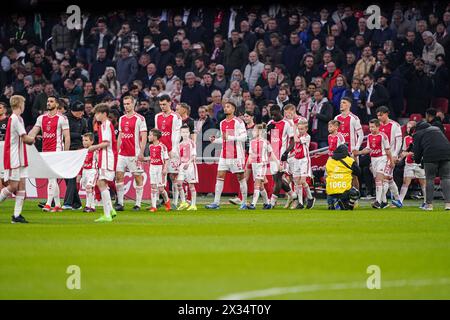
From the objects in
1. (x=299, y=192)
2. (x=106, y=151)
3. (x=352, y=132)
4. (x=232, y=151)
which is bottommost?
(x=299, y=192)

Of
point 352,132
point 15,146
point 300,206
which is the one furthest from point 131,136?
point 352,132

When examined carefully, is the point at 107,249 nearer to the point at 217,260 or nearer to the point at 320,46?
the point at 217,260

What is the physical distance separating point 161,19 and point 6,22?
6272mm

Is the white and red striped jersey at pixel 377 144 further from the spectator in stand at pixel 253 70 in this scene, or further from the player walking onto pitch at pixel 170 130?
the spectator in stand at pixel 253 70

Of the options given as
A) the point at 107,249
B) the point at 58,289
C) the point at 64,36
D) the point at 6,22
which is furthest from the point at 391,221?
the point at 6,22

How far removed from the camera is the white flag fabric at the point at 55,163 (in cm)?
2028

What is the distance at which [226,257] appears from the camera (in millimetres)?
11617

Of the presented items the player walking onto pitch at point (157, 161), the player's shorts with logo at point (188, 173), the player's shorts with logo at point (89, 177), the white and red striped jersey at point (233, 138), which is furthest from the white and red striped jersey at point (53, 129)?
the white and red striped jersey at point (233, 138)

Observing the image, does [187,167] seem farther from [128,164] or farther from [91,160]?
[91,160]

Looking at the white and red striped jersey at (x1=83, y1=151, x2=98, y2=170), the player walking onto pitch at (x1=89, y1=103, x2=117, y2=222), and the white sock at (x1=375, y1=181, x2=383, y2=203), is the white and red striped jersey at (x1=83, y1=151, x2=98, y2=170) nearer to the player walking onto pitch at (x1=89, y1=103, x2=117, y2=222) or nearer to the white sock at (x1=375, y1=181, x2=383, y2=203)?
the player walking onto pitch at (x1=89, y1=103, x2=117, y2=222)

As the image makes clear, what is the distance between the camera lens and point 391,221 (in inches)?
683

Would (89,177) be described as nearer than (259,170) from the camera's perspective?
Yes

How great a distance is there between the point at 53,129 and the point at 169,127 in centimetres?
268

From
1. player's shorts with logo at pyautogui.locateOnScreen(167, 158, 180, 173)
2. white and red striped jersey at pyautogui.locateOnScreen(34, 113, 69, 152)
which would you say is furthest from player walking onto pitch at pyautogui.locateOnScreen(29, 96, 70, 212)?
player's shorts with logo at pyautogui.locateOnScreen(167, 158, 180, 173)
